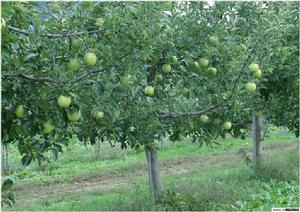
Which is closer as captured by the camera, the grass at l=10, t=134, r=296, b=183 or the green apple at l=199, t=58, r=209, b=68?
the green apple at l=199, t=58, r=209, b=68

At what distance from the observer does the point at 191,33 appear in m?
4.09

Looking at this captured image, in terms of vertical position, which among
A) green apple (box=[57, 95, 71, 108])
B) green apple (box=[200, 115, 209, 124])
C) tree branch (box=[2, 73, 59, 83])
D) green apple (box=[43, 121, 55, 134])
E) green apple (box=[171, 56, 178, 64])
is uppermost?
green apple (box=[171, 56, 178, 64])

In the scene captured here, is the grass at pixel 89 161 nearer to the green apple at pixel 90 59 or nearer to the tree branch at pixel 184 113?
the tree branch at pixel 184 113

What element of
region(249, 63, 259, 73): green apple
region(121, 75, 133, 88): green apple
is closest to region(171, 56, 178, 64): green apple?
region(249, 63, 259, 73): green apple

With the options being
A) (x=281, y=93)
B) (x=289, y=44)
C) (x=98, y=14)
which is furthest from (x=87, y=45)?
(x=281, y=93)

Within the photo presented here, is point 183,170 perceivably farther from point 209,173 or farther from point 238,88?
point 238,88

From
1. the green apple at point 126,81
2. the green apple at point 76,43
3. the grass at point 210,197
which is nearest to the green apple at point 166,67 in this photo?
→ the green apple at point 126,81

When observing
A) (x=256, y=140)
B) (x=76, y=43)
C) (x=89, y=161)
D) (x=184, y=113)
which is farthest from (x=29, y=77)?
(x=89, y=161)

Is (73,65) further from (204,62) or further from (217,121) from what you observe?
(217,121)

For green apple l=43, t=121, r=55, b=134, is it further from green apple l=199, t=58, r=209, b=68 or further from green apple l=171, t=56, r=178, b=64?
green apple l=199, t=58, r=209, b=68

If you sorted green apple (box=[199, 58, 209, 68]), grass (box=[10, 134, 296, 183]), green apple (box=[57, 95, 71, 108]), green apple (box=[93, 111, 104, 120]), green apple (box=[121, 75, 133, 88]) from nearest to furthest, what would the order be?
green apple (box=[57, 95, 71, 108])
green apple (box=[93, 111, 104, 120])
green apple (box=[121, 75, 133, 88])
green apple (box=[199, 58, 209, 68])
grass (box=[10, 134, 296, 183])

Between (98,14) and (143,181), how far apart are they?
4.93m

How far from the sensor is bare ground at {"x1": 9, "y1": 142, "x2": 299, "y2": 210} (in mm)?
7023

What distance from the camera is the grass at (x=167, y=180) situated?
4988 millimetres
